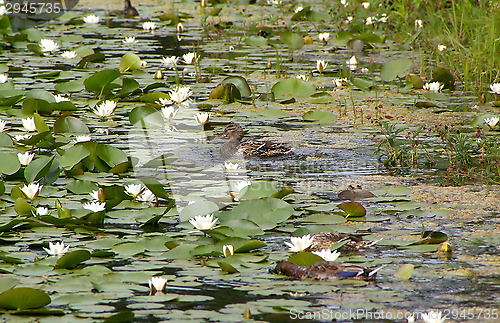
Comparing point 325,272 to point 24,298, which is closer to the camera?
point 24,298

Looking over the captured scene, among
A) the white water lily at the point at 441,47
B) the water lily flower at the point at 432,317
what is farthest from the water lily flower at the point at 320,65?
the water lily flower at the point at 432,317

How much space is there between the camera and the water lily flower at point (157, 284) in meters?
2.72

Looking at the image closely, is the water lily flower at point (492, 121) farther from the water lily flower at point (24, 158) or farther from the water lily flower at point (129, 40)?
the water lily flower at point (129, 40)

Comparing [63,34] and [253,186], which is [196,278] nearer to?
[253,186]

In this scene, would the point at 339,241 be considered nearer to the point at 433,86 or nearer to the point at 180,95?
the point at 180,95

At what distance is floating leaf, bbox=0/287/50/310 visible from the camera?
8.25ft

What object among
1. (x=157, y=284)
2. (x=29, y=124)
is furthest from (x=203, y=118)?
(x=157, y=284)

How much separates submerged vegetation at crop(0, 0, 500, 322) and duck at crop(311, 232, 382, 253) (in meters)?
0.01

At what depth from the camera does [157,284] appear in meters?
2.72

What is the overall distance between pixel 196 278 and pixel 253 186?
48.9 inches

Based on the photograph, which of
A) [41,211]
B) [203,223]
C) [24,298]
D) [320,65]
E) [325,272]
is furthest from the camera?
[320,65]

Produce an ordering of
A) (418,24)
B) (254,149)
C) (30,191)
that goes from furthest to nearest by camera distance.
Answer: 1. (418,24)
2. (254,149)
3. (30,191)

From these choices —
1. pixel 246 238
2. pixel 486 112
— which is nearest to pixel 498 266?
pixel 246 238

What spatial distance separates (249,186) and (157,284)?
136cm
